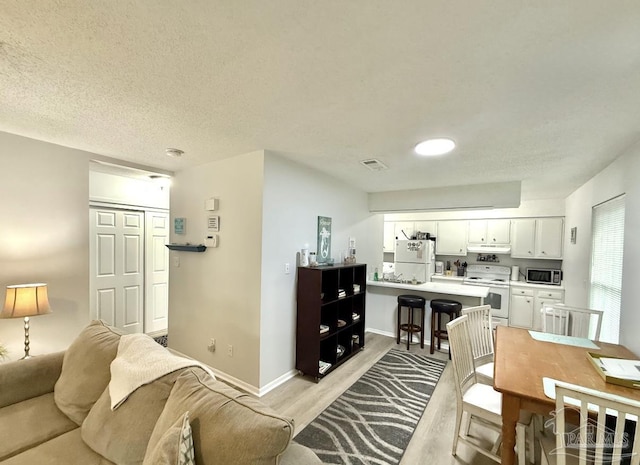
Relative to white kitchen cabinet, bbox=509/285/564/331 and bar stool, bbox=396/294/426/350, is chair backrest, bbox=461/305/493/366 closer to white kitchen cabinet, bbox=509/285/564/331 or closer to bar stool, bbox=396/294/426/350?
bar stool, bbox=396/294/426/350

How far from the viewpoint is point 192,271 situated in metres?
3.29

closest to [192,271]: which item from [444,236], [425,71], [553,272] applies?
[425,71]

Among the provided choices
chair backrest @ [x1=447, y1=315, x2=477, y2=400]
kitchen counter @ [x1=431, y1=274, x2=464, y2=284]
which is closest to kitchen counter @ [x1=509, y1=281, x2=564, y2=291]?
kitchen counter @ [x1=431, y1=274, x2=464, y2=284]

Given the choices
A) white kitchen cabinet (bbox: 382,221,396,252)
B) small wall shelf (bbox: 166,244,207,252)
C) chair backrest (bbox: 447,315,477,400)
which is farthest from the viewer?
white kitchen cabinet (bbox: 382,221,396,252)

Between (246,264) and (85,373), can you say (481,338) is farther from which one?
(85,373)

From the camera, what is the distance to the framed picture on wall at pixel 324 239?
342 centimetres

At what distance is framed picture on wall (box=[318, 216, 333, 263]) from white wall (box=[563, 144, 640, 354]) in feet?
8.85

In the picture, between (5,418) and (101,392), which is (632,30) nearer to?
(101,392)

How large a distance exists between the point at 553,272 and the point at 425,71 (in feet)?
17.5

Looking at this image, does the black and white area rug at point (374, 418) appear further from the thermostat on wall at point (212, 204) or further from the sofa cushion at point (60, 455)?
the thermostat on wall at point (212, 204)

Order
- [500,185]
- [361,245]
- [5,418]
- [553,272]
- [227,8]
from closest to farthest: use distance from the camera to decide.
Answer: [227,8] → [5,418] → [500,185] → [361,245] → [553,272]

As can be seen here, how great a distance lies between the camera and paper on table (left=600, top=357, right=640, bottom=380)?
1574mm

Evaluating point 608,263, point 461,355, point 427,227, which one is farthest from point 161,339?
point 608,263

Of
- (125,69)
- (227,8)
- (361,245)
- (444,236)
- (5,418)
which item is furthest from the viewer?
(444,236)
